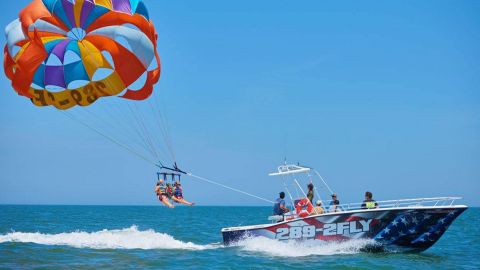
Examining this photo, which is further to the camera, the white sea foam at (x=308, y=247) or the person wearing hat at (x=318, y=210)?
the person wearing hat at (x=318, y=210)

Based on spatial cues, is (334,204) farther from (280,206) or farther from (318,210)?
(280,206)

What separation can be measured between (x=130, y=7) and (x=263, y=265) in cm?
715

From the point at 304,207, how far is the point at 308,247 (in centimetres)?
105

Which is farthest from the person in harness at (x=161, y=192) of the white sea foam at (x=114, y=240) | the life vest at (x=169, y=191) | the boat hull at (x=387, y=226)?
the boat hull at (x=387, y=226)

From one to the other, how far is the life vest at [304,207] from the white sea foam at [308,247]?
0.74m

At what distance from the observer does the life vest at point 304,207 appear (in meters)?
13.1

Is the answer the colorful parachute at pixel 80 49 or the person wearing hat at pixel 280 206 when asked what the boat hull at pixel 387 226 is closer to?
the person wearing hat at pixel 280 206

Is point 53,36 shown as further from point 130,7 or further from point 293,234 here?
point 293,234

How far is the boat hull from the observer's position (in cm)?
1227

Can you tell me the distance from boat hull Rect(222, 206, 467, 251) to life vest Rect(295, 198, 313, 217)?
0.86 feet

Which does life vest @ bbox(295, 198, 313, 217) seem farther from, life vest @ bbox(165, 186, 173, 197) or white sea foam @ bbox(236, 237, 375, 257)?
life vest @ bbox(165, 186, 173, 197)

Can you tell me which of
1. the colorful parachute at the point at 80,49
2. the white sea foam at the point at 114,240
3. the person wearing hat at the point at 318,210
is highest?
the colorful parachute at the point at 80,49

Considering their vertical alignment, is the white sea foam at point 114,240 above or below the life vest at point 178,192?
below

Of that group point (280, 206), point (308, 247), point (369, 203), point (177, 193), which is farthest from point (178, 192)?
point (369, 203)
